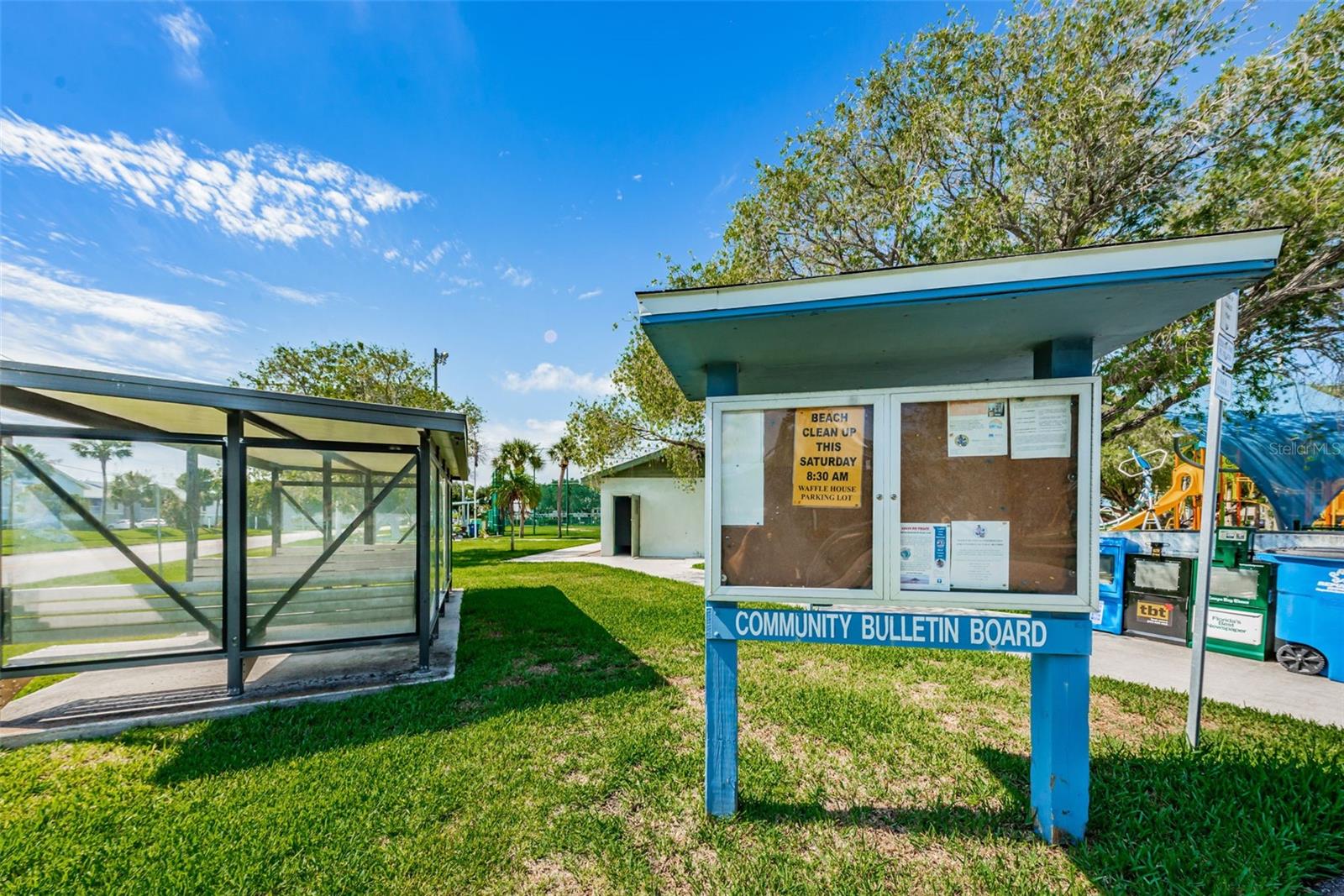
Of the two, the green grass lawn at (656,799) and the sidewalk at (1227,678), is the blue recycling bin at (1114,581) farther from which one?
the green grass lawn at (656,799)

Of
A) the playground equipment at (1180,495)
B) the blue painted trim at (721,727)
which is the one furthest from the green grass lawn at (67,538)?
the playground equipment at (1180,495)

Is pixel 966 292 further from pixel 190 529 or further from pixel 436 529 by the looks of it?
pixel 436 529

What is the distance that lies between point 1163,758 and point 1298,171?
7.21 metres

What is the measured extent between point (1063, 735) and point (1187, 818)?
85 cm

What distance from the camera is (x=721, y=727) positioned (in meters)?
2.70

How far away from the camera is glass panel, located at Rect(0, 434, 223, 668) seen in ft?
13.9

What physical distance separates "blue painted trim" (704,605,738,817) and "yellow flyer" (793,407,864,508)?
837mm

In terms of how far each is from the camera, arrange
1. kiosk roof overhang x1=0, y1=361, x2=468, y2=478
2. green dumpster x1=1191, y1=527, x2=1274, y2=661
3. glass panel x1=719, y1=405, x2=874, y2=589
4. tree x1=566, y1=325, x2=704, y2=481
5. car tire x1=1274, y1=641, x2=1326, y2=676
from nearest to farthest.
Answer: glass panel x1=719, y1=405, x2=874, y2=589 → kiosk roof overhang x1=0, y1=361, x2=468, y2=478 → car tire x1=1274, y1=641, x2=1326, y2=676 → green dumpster x1=1191, y1=527, x2=1274, y2=661 → tree x1=566, y1=325, x2=704, y2=481

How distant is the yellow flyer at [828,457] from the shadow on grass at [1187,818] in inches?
68.8

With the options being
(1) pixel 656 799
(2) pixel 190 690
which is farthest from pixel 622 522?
(1) pixel 656 799

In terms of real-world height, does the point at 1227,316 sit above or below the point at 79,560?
above

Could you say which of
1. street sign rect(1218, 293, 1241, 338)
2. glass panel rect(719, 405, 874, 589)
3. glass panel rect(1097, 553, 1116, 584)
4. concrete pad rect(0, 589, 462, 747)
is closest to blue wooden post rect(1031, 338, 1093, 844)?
glass panel rect(719, 405, 874, 589)

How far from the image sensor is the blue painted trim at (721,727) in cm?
270

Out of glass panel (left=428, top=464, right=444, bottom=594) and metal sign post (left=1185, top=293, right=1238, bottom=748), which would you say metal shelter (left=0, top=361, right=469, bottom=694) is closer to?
glass panel (left=428, top=464, right=444, bottom=594)
